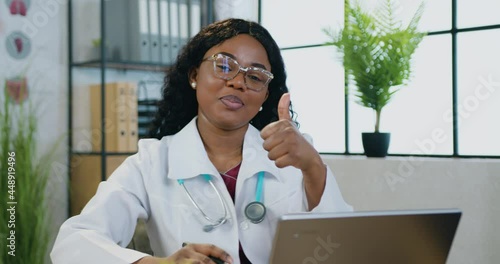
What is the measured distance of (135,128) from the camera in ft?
12.7

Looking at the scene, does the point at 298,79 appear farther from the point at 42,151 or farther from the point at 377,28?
the point at 42,151

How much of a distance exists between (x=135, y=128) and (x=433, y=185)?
1.93 m

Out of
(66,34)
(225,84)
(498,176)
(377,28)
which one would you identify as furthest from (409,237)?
(66,34)

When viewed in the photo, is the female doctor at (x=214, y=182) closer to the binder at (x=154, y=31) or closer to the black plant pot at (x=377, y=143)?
the black plant pot at (x=377, y=143)

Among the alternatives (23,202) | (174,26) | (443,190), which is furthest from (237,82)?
(174,26)

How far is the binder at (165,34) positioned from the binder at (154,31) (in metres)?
0.03

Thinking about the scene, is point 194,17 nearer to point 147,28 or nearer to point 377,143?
point 147,28

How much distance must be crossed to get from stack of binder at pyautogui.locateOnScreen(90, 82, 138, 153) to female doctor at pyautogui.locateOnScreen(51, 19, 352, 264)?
2.08 m

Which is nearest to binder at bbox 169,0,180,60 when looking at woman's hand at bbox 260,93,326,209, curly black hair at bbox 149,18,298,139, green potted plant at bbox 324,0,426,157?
green potted plant at bbox 324,0,426,157

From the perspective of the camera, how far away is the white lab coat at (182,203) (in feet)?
4.79

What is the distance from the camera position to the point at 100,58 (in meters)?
3.79

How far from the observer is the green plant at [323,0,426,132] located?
2.94 meters

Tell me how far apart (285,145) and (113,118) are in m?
2.70

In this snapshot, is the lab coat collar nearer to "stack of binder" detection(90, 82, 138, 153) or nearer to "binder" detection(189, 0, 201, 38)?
"stack of binder" detection(90, 82, 138, 153)
